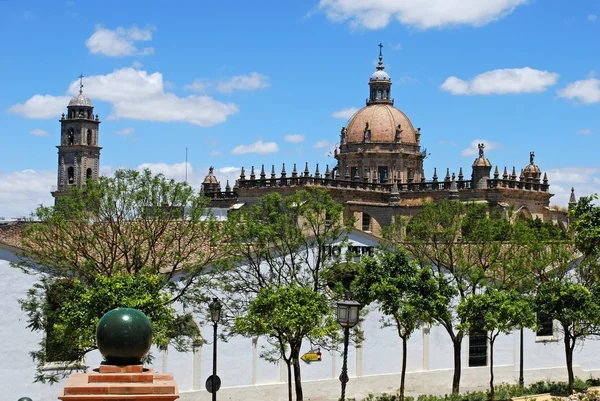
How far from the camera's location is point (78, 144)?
97688 mm

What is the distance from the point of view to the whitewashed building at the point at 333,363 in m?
28.1

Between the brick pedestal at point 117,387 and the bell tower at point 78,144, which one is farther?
the bell tower at point 78,144

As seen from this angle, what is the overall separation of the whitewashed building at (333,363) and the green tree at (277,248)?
3.71ft

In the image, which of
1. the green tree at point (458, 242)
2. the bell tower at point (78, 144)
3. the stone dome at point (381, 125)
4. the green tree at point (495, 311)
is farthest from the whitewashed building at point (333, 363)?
the bell tower at point (78, 144)

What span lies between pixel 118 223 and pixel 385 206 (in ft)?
145

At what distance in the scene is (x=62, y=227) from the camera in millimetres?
26844

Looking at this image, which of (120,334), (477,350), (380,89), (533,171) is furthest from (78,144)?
(120,334)

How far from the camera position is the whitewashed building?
92.2 feet

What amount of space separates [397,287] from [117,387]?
18755 millimetres

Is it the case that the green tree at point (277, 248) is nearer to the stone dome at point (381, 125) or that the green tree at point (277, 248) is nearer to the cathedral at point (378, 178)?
the cathedral at point (378, 178)

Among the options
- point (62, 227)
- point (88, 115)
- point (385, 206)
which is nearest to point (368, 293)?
point (62, 227)

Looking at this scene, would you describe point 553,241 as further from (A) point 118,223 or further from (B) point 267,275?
(A) point 118,223

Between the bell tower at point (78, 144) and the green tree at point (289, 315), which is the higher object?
the bell tower at point (78, 144)

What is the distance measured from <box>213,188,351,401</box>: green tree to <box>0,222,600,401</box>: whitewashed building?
1.13 metres
